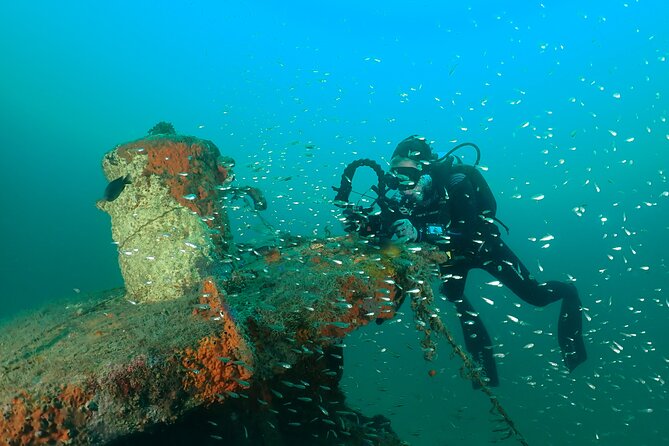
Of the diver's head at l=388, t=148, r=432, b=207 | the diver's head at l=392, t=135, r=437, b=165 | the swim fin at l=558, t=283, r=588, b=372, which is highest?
the diver's head at l=392, t=135, r=437, b=165

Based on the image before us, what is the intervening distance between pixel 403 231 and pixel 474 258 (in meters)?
2.52

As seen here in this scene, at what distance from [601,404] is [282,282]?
62.3 feet

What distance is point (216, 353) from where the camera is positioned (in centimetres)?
322

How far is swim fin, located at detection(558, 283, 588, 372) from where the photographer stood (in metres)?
8.12

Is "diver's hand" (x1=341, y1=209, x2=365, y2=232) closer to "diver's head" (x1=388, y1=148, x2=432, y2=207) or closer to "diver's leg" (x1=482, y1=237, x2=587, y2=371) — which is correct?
"diver's head" (x1=388, y1=148, x2=432, y2=207)

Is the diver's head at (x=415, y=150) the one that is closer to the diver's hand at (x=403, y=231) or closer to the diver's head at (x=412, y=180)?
the diver's head at (x=412, y=180)

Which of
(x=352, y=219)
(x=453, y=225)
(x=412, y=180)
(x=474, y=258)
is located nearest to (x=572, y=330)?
(x=474, y=258)

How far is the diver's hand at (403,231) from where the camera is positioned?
5652 mm

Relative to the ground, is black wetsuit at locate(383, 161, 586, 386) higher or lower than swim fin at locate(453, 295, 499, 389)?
higher

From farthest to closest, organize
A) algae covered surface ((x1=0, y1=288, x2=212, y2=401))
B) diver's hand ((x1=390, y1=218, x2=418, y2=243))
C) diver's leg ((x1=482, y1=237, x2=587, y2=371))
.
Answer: diver's leg ((x1=482, y1=237, x2=587, y2=371)), diver's hand ((x1=390, y1=218, x2=418, y2=243)), algae covered surface ((x1=0, y1=288, x2=212, y2=401))

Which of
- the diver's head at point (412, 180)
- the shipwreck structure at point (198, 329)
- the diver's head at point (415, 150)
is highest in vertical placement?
the diver's head at point (415, 150)

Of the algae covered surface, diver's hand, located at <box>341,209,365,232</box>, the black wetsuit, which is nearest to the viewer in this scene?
the algae covered surface

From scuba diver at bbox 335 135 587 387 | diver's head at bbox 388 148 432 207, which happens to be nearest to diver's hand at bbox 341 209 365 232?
scuba diver at bbox 335 135 587 387

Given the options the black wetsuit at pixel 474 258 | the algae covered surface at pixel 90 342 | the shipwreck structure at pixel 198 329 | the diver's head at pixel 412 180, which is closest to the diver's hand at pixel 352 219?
the shipwreck structure at pixel 198 329
